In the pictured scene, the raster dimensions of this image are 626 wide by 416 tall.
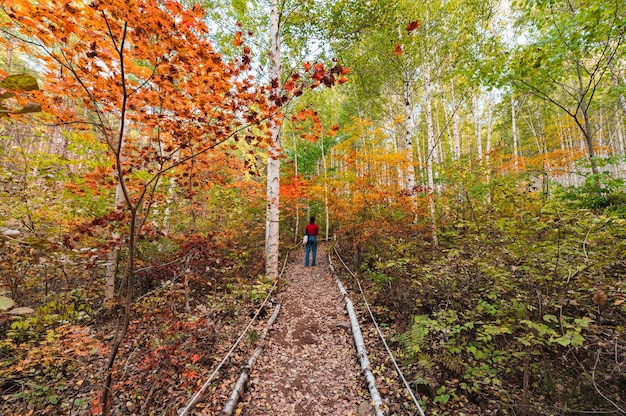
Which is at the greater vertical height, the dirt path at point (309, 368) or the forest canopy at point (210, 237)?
the forest canopy at point (210, 237)

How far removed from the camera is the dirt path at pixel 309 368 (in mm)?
3227

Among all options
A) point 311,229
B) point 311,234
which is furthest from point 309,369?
point 311,234

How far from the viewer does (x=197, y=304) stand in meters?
5.77

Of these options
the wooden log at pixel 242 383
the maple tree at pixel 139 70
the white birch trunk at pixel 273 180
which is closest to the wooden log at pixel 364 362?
the wooden log at pixel 242 383

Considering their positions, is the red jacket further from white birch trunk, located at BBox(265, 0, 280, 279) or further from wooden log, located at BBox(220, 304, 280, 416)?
wooden log, located at BBox(220, 304, 280, 416)

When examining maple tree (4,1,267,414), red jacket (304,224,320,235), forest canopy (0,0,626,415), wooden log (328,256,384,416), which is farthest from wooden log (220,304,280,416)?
red jacket (304,224,320,235)

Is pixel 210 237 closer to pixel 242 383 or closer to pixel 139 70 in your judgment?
pixel 242 383

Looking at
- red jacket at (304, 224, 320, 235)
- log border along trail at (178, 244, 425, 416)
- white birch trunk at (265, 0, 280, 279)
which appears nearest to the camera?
log border along trail at (178, 244, 425, 416)

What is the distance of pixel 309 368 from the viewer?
3.94m

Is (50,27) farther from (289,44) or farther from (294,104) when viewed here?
(294,104)

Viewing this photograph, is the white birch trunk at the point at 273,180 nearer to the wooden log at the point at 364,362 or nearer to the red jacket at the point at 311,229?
the red jacket at the point at 311,229

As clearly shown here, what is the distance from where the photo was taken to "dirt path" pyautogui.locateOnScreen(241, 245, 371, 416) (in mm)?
3227

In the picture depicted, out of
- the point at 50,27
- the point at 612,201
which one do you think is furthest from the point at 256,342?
the point at 612,201

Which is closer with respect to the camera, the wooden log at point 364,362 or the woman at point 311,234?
the wooden log at point 364,362
